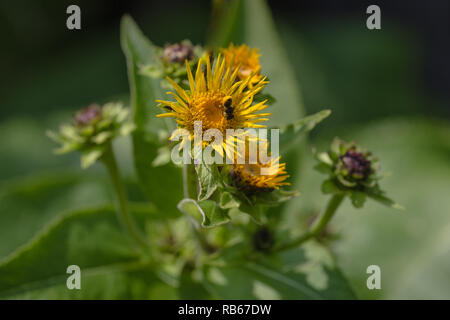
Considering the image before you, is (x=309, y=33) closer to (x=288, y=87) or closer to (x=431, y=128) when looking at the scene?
(x=431, y=128)

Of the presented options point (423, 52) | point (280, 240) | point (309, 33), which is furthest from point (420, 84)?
point (280, 240)

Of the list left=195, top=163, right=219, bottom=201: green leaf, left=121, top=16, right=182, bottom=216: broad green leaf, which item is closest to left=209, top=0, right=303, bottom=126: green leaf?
left=121, top=16, right=182, bottom=216: broad green leaf

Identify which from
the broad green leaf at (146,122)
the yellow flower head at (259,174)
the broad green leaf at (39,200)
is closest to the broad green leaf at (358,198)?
the yellow flower head at (259,174)

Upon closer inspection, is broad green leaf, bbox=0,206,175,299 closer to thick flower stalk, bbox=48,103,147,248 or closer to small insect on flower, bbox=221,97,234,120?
thick flower stalk, bbox=48,103,147,248

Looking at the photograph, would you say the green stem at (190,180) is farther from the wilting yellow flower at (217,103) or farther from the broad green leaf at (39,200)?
the broad green leaf at (39,200)

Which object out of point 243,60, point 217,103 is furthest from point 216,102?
point 243,60
